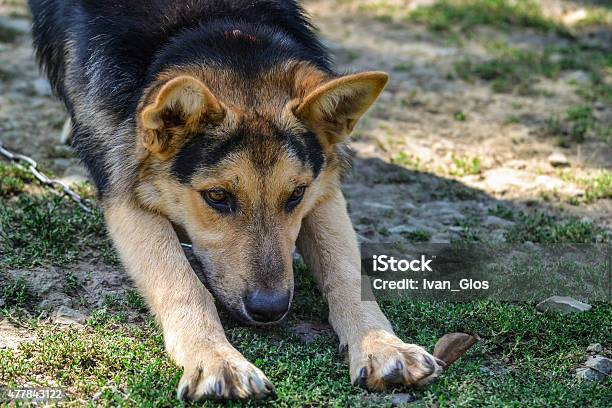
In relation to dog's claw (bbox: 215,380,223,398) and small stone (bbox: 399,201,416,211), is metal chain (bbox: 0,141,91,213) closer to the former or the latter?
small stone (bbox: 399,201,416,211)

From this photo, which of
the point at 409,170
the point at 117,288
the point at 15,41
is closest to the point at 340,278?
the point at 117,288

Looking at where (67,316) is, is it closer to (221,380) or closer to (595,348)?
(221,380)

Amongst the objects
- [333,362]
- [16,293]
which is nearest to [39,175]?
[16,293]

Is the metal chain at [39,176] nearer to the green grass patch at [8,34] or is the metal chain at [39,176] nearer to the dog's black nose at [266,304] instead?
the dog's black nose at [266,304]

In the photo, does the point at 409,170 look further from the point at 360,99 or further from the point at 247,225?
the point at 247,225

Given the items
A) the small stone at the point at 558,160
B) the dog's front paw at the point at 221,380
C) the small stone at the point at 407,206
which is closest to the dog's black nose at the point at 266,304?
the dog's front paw at the point at 221,380

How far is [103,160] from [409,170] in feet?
10.2

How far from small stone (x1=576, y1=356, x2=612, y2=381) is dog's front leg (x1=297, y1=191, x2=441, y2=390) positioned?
0.83m

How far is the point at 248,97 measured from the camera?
471cm

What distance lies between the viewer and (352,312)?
4.62m

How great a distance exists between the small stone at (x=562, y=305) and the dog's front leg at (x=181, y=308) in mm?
2027

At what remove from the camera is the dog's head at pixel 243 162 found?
4375 millimetres

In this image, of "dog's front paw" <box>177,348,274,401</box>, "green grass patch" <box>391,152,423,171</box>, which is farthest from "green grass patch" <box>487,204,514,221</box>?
"dog's front paw" <box>177,348,274,401</box>

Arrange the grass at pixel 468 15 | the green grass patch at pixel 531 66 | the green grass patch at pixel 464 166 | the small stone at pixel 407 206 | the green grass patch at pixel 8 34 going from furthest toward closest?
1. the grass at pixel 468 15
2. the green grass patch at pixel 8 34
3. the green grass patch at pixel 531 66
4. the green grass patch at pixel 464 166
5. the small stone at pixel 407 206
